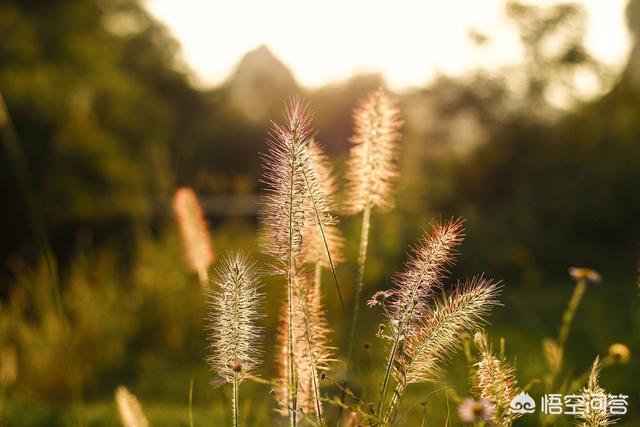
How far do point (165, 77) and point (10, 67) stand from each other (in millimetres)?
18039

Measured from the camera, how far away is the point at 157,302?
23.2 feet

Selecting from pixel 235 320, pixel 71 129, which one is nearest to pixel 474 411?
pixel 235 320

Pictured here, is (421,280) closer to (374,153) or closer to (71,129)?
(374,153)

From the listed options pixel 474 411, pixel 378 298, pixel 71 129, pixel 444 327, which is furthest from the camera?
pixel 71 129

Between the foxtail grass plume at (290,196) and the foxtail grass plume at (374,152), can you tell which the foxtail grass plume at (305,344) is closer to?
the foxtail grass plume at (290,196)

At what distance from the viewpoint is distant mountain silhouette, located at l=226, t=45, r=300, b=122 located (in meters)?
Result: 29.5

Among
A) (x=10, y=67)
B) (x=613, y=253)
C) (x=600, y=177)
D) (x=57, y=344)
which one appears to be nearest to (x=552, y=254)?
(x=613, y=253)

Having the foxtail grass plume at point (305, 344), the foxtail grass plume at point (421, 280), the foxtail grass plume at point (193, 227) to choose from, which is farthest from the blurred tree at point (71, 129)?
the foxtail grass plume at point (421, 280)

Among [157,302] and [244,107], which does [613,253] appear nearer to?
[157,302]

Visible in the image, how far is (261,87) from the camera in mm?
31609

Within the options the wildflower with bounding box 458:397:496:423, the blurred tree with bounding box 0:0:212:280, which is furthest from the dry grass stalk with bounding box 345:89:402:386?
the blurred tree with bounding box 0:0:212:280

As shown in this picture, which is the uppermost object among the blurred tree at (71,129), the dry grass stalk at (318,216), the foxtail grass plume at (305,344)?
the blurred tree at (71,129)

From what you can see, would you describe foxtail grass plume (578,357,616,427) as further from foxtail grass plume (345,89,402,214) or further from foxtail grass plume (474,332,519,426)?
foxtail grass plume (345,89,402,214)

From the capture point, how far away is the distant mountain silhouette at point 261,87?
29.5 m
